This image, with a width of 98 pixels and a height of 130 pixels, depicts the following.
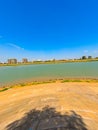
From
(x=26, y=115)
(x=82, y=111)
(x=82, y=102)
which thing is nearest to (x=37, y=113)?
(x=26, y=115)

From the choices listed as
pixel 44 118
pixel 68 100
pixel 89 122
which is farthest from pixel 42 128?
pixel 68 100

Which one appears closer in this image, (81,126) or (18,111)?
(81,126)

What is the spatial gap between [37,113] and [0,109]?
365 cm

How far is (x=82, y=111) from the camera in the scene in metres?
9.07

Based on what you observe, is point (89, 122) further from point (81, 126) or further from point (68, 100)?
point (68, 100)

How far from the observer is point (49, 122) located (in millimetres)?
7789

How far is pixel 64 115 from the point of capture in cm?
847

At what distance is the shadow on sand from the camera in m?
7.30

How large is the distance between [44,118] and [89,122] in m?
2.25

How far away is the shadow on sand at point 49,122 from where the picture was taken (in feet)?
24.0

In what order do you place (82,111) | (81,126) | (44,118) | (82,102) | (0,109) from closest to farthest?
(81,126) → (44,118) → (82,111) → (82,102) → (0,109)

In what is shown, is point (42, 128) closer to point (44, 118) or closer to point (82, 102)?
point (44, 118)

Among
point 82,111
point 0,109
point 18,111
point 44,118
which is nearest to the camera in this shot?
point 44,118

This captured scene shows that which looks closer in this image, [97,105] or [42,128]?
[42,128]
